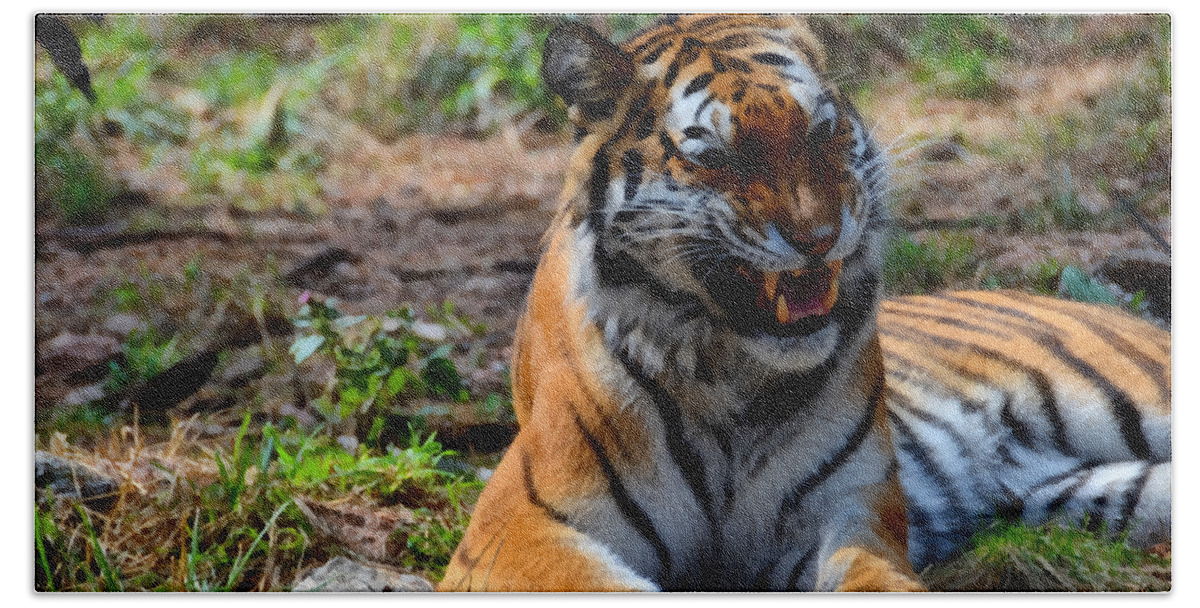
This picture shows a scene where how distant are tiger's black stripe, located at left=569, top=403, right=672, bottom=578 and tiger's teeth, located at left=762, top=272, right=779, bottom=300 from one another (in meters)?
0.45

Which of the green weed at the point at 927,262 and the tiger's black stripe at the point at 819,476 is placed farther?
the green weed at the point at 927,262

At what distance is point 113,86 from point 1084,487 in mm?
2260

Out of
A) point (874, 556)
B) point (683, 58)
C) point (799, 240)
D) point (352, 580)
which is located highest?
point (683, 58)

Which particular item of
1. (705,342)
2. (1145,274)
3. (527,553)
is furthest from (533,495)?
(1145,274)

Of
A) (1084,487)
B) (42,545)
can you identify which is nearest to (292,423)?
(42,545)

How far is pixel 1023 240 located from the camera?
2.56 meters

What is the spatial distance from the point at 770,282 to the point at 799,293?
63mm

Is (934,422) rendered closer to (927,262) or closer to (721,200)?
(927,262)

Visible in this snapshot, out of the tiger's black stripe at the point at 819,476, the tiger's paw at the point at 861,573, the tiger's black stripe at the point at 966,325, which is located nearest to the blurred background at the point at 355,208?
the tiger's black stripe at the point at 966,325

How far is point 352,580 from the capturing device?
2434 millimetres

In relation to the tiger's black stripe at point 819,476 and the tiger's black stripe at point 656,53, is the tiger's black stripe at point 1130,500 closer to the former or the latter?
the tiger's black stripe at point 819,476

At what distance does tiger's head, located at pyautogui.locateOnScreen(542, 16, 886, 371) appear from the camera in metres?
2.30

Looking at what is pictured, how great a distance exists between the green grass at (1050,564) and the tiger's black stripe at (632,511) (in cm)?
58

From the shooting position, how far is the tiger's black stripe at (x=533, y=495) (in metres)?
2.26
